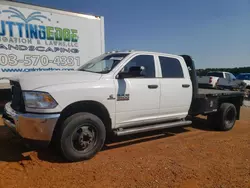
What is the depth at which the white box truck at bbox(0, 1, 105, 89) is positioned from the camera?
23.5 feet

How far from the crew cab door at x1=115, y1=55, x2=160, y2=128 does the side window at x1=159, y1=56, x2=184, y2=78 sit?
0.90 ft

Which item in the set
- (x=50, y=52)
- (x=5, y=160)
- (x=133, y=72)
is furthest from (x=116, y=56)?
(x=50, y=52)

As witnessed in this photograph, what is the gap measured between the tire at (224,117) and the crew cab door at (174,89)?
1459mm

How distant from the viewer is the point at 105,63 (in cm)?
503

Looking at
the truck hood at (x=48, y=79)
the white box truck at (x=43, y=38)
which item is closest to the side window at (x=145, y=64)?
the truck hood at (x=48, y=79)

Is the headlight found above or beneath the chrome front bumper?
above

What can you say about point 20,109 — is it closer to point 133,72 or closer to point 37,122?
point 37,122

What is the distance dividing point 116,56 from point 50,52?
3797mm

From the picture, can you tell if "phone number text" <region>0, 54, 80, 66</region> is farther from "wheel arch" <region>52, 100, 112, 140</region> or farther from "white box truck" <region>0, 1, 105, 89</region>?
"wheel arch" <region>52, 100, 112, 140</region>

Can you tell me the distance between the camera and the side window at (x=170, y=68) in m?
5.36

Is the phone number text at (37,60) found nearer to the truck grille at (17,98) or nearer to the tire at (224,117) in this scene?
the truck grille at (17,98)

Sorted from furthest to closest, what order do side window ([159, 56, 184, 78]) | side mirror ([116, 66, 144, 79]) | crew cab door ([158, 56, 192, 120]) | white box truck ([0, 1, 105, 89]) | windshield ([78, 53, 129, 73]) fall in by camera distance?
white box truck ([0, 1, 105, 89]) → side window ([159, 56, 184, 78]) → crew cab door ([158, 56, 192, 120]) → windshield ([78, 53, 129, 73]) → side mirror ([116, 66, 144, 79])

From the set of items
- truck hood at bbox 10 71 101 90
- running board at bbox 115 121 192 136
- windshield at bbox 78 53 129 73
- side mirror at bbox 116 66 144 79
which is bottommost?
running board at bbox 115 121 192 136

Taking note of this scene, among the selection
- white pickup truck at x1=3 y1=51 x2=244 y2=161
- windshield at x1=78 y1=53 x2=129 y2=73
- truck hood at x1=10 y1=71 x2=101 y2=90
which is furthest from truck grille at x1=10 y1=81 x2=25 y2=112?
windshield at x1=78 y1=53 x2=129 y2=73
